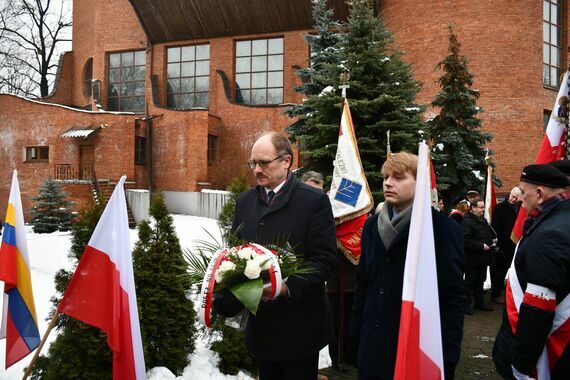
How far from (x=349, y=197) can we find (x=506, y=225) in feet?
15.4

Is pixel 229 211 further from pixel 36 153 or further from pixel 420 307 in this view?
pixel 36 153

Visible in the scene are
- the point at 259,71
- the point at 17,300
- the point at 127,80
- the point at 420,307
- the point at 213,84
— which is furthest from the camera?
the point at 127,80

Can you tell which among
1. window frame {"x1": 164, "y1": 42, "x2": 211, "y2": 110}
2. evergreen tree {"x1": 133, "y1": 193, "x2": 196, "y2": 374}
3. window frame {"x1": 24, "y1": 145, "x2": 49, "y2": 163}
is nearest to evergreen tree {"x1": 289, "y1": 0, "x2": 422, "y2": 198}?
evergreen tree {"x1": 133, "y1": 193, "x2": 196, "y2": 374}

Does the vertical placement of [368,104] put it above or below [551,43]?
below

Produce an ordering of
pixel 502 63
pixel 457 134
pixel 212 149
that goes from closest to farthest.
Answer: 1. pixel 457 134
2. pixel 502 63
3. pixel 212 149

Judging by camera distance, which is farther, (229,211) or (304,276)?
(229,211)

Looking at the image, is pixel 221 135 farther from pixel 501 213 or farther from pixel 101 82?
pixel 501 213

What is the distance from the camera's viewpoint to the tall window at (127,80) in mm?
28859

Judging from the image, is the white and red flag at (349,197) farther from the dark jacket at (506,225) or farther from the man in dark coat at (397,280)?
the dark jacket at (506,225)

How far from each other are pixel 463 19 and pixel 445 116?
1035 cm

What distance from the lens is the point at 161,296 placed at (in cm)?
448

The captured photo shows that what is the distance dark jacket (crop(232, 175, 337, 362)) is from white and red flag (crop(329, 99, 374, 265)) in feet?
6.94

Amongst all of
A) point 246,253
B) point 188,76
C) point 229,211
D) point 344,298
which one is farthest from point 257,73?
point 246,253

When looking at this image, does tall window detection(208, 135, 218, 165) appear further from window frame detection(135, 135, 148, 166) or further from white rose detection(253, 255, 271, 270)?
white rose detection(253, 255, 271, 270)
